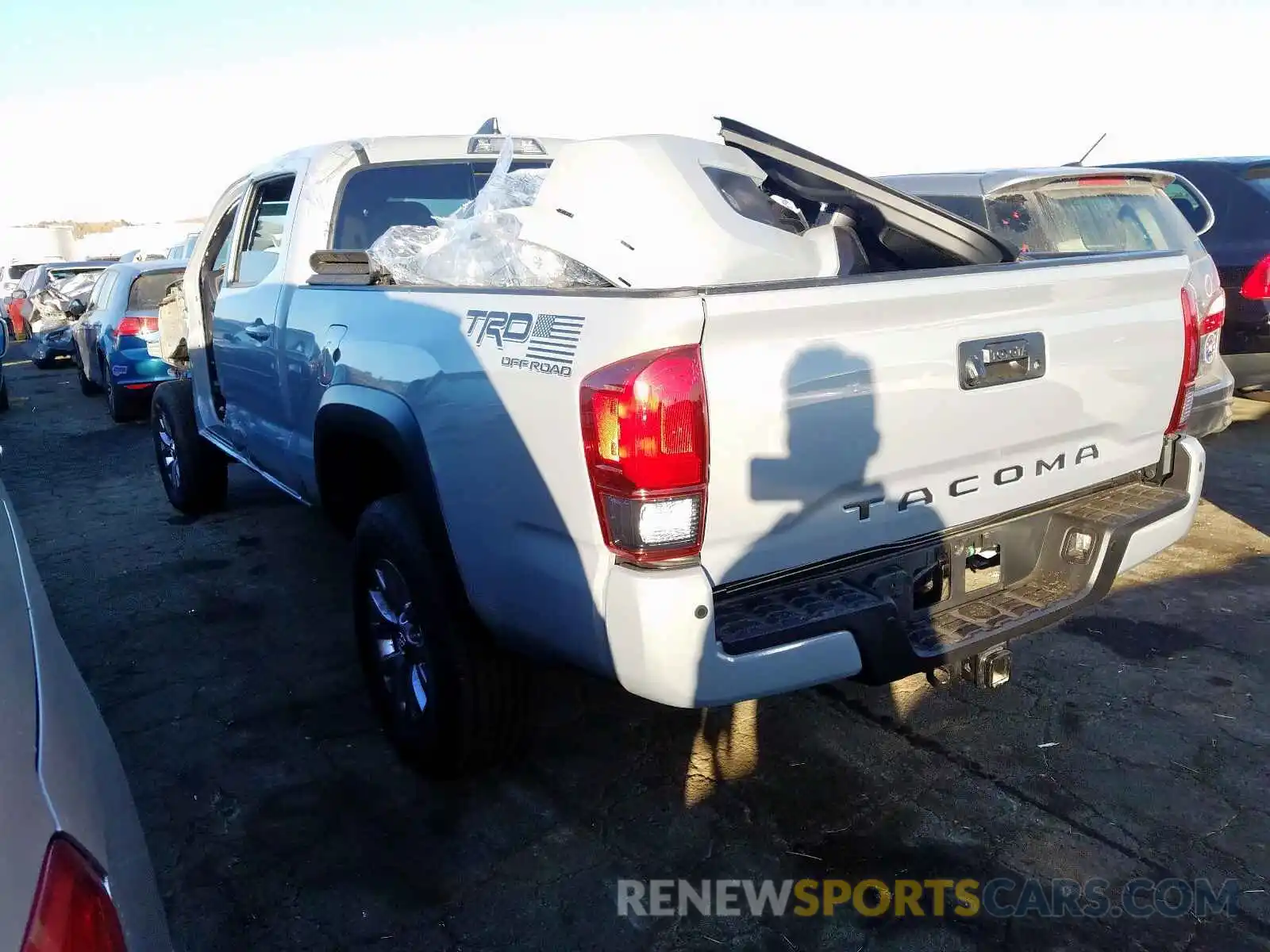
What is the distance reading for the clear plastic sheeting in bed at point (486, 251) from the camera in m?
2.95

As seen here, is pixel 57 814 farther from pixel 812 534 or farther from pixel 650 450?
pixel 812 534

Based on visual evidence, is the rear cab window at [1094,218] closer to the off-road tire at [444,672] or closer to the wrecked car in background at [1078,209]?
the wrecked car in background at [1078,209]

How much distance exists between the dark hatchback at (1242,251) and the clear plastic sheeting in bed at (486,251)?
474 centimetres

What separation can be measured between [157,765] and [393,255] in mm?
1976

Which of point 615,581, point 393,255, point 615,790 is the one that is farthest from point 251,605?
point 615,581

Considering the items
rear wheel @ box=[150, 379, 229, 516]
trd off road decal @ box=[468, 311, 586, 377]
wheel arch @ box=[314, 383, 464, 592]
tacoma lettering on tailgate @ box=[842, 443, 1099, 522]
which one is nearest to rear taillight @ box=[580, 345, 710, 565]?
trd off road decal @ box=[468, 311, 586, 377]

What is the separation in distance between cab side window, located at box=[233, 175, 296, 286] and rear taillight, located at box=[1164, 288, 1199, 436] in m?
3.41

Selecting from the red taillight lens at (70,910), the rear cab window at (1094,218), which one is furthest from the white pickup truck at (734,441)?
the rear cab window at (1094,218)

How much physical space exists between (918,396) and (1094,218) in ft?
12.8

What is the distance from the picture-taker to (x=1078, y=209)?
543 cm


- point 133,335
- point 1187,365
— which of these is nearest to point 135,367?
point 133,335

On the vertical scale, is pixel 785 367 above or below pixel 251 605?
above

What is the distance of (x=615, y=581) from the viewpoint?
209 cm

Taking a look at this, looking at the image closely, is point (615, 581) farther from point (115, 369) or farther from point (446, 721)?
point (115, 369)
